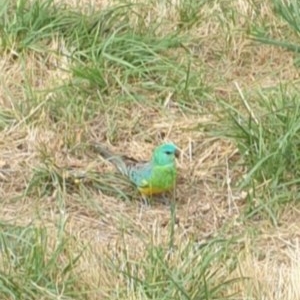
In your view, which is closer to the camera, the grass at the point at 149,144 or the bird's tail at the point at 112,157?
the grass at the point at 149,144

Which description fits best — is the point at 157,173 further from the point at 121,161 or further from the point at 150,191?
the point at 121,161

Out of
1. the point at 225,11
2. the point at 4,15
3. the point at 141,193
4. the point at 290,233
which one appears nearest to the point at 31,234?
the point at 141,193

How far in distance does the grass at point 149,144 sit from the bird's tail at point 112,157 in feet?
0.11

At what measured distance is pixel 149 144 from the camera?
5.01 metres

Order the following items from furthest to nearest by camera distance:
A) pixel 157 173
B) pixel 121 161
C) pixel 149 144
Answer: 1. pixel 149 144
2. pixel 121 161
3. pixel 157 173

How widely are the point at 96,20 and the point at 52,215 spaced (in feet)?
3.93

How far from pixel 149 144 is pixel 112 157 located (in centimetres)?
20

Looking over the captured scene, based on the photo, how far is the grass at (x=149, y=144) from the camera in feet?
13.6

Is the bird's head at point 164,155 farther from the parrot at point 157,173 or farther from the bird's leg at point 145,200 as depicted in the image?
the bird's leg at point 145,200

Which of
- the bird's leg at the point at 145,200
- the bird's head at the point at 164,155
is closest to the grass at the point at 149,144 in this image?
the bird's leg at the point at 145,200

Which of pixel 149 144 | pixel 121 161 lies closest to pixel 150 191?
pixel 121 161

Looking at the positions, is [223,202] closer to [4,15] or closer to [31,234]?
[31,234]

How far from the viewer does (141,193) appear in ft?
15.5

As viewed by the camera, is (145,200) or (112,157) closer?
(145,200)
